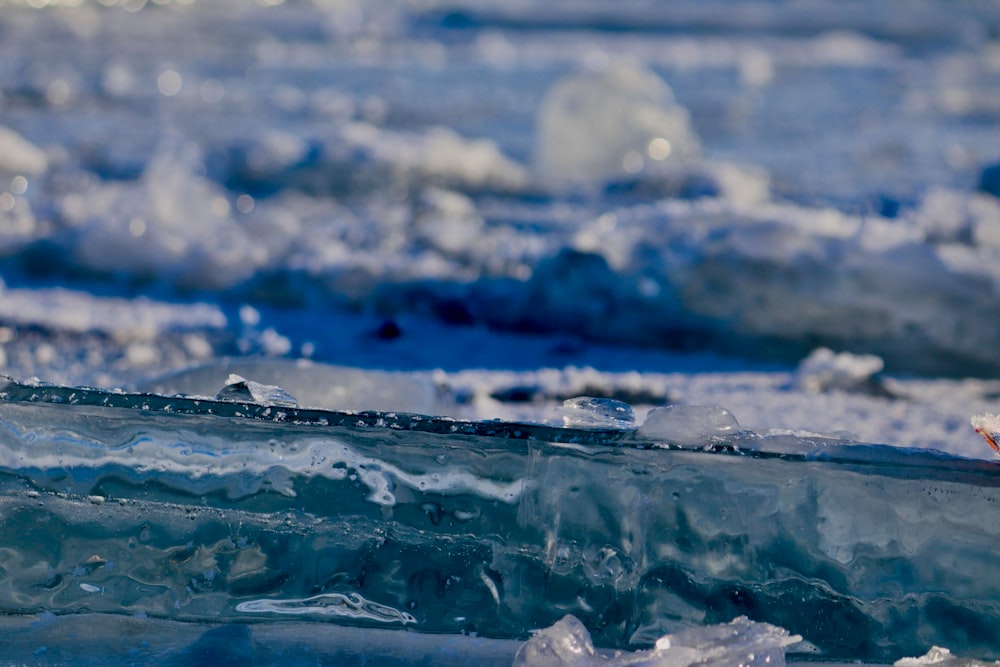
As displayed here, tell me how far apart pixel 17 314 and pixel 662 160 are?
9.27 ft

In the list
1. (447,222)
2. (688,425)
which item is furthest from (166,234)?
(688,425)

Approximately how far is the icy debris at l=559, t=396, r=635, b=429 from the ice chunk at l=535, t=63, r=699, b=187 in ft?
10.3

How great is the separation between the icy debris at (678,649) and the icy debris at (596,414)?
229 mm

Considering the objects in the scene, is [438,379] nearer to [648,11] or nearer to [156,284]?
[156,284]

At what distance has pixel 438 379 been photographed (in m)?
2.15

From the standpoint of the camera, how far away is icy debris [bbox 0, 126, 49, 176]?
159 inches

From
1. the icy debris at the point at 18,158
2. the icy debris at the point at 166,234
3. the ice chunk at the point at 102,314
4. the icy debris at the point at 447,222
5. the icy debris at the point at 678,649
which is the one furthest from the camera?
the icy debris at the point at 18,158

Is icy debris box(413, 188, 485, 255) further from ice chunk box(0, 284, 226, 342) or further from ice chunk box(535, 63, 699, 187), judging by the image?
ice chunk box(0, 284, 226, 342)

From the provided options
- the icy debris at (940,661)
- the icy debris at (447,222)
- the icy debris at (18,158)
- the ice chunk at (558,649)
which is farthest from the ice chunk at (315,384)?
the icy debris at (18,158)

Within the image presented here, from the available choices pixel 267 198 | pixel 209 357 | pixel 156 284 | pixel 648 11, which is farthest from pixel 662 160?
pixel 648 11

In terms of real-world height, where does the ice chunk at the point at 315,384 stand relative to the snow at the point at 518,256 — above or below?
below

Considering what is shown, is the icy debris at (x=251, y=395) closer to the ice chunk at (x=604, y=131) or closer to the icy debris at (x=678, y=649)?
the icy debris at (x=678, y=649)

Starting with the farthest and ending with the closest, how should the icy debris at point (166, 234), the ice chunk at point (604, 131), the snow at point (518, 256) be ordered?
the ice chunk at point (604, 131), the icy debris at point (166, 234), the snow at point (518, 256)

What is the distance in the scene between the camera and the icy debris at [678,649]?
1.04m
